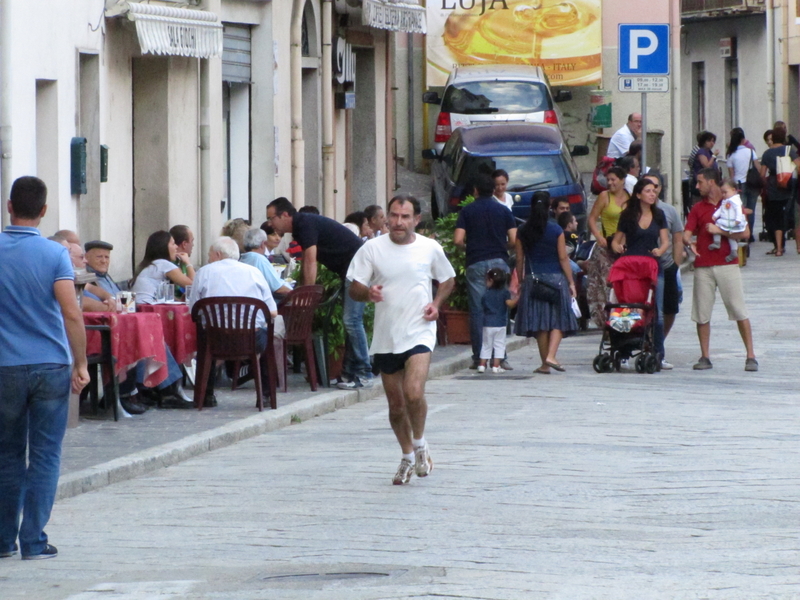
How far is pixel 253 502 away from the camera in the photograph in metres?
9.07

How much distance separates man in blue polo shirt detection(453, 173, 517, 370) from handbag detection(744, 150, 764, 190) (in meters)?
13.0

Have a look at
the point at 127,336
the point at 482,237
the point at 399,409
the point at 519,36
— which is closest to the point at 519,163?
the point at 482,237

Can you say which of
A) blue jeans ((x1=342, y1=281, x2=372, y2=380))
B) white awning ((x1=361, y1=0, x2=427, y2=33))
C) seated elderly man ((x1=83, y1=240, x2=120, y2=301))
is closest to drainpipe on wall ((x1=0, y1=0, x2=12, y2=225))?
seated elderly man ((x1=83, y1=240, x2=120, y2=301))

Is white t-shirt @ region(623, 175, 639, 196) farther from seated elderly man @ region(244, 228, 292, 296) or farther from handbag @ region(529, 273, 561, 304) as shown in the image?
seated elderly man @ region(244, 228, 292, 296)

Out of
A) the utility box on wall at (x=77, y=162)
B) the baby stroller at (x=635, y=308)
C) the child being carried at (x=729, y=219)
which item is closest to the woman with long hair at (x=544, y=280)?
the baby stroller at (x=635, y=308)

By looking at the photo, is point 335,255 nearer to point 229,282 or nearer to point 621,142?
point 229,282

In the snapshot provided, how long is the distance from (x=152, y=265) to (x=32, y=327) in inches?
244

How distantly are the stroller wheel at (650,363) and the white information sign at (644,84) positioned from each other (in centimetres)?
485

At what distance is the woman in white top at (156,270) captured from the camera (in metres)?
13.7

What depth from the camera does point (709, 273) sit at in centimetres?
1562

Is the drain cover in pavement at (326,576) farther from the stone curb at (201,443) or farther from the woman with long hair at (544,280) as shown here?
the woman with long hair at (544,280)

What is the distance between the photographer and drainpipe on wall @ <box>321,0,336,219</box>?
2380 centimetres

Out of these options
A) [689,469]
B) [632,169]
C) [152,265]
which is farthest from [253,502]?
[632,169]

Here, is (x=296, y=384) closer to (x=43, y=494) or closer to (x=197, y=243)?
(x=197, y=243)
